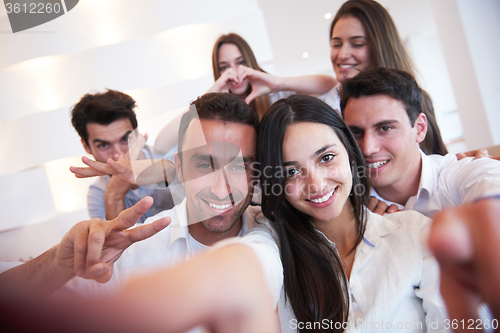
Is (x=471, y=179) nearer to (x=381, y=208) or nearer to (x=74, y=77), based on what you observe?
(x=381, y=208)

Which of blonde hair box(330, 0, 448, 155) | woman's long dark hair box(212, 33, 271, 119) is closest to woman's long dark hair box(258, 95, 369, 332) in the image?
woman's long dark hair box(212, 33, 271, 119)

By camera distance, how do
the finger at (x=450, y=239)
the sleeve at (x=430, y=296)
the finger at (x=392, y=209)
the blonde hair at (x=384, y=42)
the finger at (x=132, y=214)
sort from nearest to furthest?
the finger at (x=450, y=239) → the finger at (x=132, y=214) → the sleeve at (x=430, y=296) → the finger at (x=392, y=209) → the blonde hair at (x=384, y=42)

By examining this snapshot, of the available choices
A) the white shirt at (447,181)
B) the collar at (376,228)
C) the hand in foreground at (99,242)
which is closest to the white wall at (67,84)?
the hand in foreground at (99,242)

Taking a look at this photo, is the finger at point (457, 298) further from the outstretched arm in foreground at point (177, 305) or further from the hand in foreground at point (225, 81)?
the hand in foreground at point (225, 81)

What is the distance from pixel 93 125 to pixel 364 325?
62cm

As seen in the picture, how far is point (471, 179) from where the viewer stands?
609mm

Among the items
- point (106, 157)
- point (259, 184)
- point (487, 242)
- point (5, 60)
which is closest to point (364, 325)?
point (259, 184)

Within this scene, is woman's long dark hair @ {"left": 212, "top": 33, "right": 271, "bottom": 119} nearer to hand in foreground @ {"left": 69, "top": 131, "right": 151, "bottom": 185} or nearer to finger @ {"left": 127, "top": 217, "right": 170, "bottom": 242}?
hand in foreground @ {"left": 69, "top": 131, "right": 151, "bottom": 185}

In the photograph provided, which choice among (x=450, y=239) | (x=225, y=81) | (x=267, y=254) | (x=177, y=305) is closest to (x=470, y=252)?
(x=450, y=239)

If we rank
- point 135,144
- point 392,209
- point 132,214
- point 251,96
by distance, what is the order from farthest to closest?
1. point 251,96
2. point 392,209
3. point 135,144
4. point 132,214

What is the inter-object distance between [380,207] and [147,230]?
1.81 ft

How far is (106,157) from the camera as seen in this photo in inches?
23.7

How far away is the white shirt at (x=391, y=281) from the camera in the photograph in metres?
0.50

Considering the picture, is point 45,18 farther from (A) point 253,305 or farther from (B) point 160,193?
(A) point 253,305
